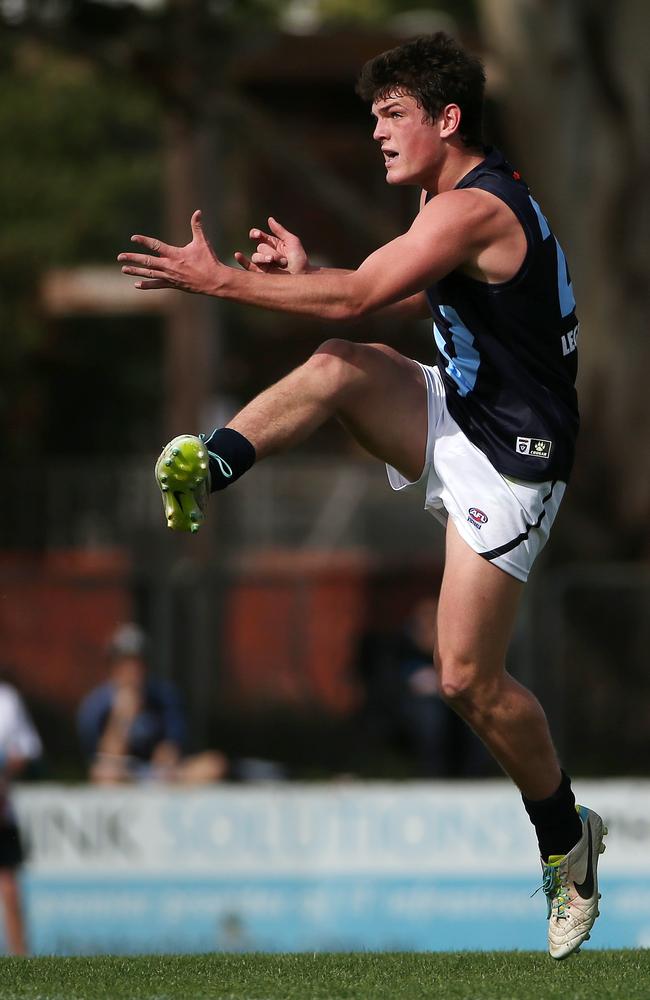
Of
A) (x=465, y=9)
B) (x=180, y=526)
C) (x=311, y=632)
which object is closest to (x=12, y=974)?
(x=180, y=526)

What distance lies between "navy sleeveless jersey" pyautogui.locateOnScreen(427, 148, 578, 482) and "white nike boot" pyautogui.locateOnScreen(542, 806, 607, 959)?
1299 millimetres

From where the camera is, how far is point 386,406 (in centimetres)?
554

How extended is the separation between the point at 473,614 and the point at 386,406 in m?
0.71

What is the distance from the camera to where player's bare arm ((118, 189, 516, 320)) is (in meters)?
5.07

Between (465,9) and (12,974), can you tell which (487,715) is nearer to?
(12,974)

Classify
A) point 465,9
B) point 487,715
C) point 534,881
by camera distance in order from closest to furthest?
point 487,715, point 534,881, point 465,9

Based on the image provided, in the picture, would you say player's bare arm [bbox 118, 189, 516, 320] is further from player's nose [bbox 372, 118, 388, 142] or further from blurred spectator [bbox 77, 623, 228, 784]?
blurred spectator [bbox 77, 623, 228, 784]

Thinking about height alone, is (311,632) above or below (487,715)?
below

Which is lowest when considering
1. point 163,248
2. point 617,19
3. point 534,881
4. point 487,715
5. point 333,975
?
point 534,881

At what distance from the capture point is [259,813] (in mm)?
10539

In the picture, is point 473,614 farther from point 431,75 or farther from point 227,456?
point 431,75

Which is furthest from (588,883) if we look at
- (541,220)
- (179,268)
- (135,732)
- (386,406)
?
(135,732)

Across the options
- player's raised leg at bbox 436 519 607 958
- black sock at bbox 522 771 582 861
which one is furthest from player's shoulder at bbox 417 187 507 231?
black sock at bbox 522 771 582 861

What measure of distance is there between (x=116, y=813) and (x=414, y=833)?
1.81 metres
